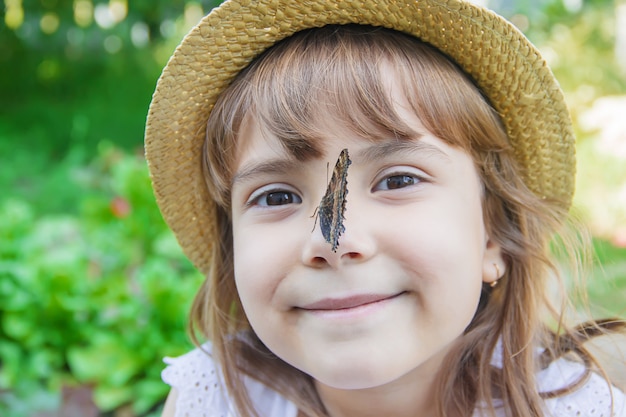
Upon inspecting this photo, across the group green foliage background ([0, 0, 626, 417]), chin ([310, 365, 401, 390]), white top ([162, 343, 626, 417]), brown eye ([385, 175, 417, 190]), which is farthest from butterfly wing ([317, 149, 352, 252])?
green foliage background ([0, 0, 626, 417])

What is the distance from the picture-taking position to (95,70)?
7.64m

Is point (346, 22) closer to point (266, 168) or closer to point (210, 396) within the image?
point (266, 168)

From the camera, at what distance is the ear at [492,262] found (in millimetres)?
1636

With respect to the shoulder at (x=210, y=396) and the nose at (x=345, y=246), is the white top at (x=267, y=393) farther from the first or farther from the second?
the nose at (x=345, y=246)

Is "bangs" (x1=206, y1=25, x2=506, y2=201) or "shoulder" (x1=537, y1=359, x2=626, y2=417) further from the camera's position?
"shoulder" (x1=537, y1=359, x2=626, y2=417)

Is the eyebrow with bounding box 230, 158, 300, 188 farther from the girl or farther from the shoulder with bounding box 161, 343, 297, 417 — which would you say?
the shoulder with bounding box 161, 343, 297, 417

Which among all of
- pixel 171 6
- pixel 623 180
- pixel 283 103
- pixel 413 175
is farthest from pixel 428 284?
pixel 171 6

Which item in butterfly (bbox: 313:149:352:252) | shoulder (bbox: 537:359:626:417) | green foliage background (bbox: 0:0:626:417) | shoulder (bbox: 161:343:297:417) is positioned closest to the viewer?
butterfly (bbox: 313:149:352:252)

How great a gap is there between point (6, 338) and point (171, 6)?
3.91m

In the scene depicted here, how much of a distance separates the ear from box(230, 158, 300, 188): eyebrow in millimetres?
590

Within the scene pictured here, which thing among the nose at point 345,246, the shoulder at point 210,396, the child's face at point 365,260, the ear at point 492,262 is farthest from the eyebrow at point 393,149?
the shoulder at point 210,396

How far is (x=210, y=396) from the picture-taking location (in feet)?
6.05

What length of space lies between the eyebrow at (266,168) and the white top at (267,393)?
64 cm

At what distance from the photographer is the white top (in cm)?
163
